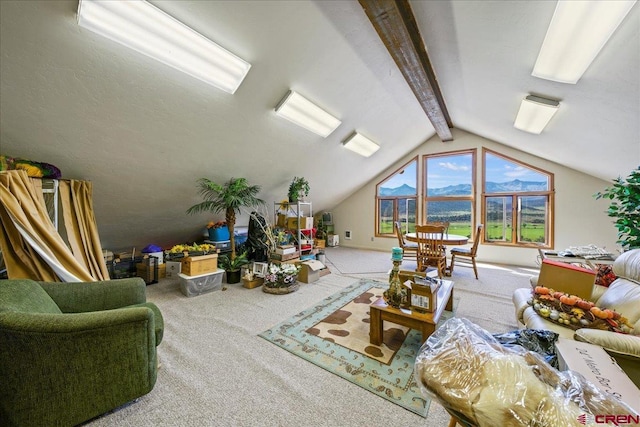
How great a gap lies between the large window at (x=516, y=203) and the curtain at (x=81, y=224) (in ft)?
22.0

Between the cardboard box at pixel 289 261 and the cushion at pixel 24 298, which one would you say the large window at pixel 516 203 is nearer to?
the cardboard box at pixel 289 261

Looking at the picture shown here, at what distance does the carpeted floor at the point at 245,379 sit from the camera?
1276 mm

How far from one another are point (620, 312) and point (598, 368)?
0.94 meters

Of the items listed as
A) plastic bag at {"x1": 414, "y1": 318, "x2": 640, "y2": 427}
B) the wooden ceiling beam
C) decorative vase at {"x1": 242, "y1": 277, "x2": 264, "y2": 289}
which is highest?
the wooden ceiling beam

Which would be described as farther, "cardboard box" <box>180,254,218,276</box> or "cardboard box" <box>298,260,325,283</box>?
"cardboard box" <box>298,260,325,283</box>

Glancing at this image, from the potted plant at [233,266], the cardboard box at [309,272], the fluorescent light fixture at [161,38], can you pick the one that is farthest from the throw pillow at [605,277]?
the potted plant at [233,266]

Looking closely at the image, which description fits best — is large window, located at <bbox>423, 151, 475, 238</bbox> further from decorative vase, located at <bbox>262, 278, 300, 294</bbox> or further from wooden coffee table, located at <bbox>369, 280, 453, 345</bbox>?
decorative vase, located at <bbox>262, 278, 300, 294</bbox>

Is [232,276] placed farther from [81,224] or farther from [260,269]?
[81,224]

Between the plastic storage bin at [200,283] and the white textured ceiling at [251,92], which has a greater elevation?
the white textured ceiling at [251,92]

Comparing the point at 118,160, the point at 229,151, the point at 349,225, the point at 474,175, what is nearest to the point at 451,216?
the point at 474,175

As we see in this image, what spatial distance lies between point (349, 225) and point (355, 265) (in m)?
2.30

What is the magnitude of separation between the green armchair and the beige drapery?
735 millimetres

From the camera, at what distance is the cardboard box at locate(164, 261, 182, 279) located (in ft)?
11.9

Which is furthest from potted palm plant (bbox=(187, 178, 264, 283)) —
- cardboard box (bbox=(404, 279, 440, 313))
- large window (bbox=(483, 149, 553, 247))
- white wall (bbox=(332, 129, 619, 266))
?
large window (bbox=(483, 149, 553, 247))
